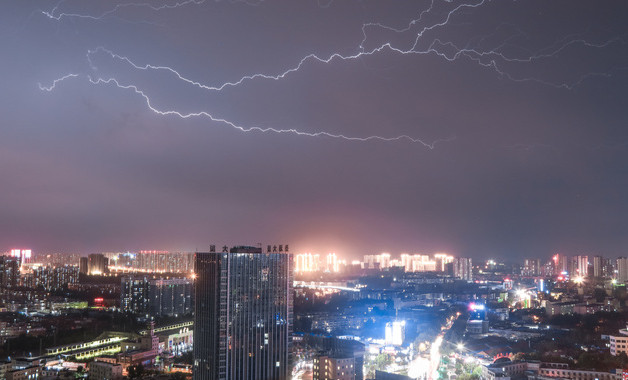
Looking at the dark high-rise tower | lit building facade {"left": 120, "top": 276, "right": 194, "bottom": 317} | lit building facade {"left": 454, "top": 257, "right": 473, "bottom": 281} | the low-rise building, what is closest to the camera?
the dark high-rise tower

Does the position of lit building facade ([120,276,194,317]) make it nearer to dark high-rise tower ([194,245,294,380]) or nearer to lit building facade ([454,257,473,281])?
dark high-rise tower ([194,245,294,380])


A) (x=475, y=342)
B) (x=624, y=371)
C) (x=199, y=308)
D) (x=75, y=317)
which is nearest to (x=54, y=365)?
(x=199, y=308)

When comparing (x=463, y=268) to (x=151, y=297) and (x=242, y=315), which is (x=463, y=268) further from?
(x=242, y=315)

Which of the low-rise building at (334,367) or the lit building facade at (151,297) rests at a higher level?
the low-rise building at (334,367)

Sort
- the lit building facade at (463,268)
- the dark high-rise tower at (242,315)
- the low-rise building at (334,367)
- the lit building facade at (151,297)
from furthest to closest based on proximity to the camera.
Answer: the lit building facade at (463,268)
the lit building facade at (151,297)
the low-rise building at (334,367)
the dark high-rise tower at (242,315)

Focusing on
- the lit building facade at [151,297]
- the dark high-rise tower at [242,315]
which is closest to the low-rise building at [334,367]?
the dark high-rise tower at [242,315]

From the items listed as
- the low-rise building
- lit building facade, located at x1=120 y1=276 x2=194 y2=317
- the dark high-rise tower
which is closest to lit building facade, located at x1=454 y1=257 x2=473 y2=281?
lit building facade, located at x1=120 y1=276 x2=194 y2=317

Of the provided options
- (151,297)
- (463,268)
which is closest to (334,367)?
(151,297)

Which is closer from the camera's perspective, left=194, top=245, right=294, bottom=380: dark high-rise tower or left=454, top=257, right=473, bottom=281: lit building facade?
left=194, top=245, right=294, bottom=380: dark high-rise tower

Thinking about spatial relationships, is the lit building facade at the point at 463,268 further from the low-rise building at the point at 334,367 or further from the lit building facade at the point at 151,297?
the low-rise building at the point at 334,367
